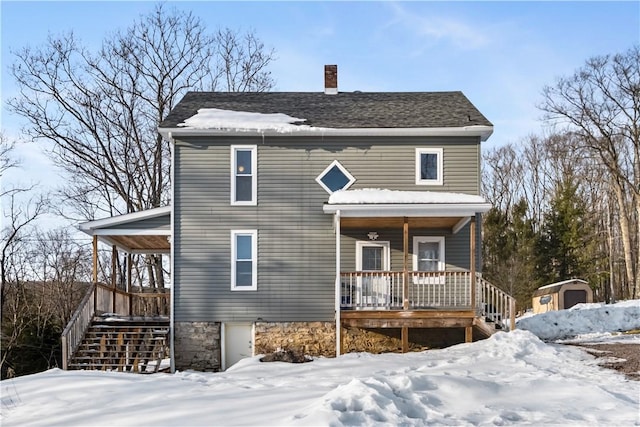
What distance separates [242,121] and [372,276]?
192 inches

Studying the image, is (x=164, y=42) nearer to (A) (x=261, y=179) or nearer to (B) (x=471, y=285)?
(A) (x=261, y=179)

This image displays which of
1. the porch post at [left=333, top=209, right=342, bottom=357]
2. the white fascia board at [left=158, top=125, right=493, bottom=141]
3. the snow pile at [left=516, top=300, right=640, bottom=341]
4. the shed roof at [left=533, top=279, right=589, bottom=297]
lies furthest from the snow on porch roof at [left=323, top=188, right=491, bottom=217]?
the shed roof at [left=533, top=279, right=589, bottom=297]

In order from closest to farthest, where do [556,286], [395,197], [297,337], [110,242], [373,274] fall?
[373,274] < [395,197] < [297,337] < [110,242] < [556,286]

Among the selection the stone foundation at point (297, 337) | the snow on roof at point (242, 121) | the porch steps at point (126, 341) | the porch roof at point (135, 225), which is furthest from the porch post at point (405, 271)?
the porch roof at point (135, 225)

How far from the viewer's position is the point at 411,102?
19.8 meters

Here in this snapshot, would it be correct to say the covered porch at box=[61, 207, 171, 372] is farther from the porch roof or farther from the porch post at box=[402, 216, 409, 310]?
the porch post at box=[402, 216, 409, 310]

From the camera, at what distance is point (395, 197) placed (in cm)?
1703

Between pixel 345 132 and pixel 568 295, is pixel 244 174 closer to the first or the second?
pixel 345 132

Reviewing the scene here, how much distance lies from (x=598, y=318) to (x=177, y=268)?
40.1 feet

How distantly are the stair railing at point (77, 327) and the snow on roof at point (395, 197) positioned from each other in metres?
6.00

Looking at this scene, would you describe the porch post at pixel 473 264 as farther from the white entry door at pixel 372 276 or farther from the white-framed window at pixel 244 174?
the white-framed window at pixel 244 174

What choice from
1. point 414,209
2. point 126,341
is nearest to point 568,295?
point 414,209

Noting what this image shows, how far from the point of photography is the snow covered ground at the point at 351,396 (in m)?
8.36

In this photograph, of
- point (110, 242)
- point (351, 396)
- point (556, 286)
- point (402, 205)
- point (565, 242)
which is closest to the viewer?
point (351, 396)
